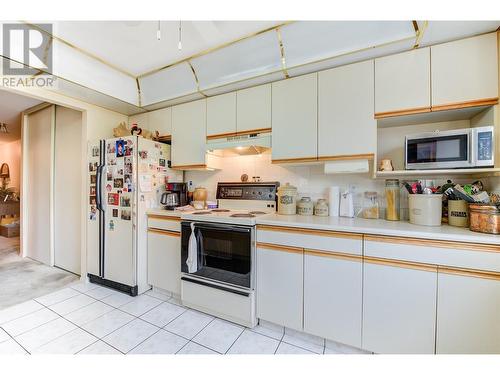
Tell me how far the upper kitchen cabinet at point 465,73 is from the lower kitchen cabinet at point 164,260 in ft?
8.45

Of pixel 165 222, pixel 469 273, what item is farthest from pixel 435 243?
pixel 165 222

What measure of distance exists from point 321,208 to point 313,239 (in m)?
0.54

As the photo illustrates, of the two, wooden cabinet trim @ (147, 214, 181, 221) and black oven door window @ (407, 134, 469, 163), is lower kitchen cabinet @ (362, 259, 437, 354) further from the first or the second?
wooden cabinet trim @ (147, 214, 181, 221)

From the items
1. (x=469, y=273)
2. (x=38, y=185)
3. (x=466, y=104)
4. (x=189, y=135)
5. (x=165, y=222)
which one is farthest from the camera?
(x=38, y=185)

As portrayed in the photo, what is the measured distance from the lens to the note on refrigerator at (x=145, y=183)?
7.64ft

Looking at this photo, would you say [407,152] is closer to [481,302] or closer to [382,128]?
[382,128]

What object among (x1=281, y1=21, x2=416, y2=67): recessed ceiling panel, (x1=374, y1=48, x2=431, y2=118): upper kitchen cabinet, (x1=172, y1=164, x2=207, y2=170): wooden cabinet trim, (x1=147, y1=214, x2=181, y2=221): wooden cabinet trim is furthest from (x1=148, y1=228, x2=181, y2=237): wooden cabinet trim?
(x1=374, y1=48, x2=431, y2=118): upper kitchen cabinet

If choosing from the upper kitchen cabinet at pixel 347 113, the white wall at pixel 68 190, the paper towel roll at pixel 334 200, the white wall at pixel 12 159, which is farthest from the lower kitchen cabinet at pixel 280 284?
the white wall at pixel 12 159

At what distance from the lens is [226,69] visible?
6.89 ft

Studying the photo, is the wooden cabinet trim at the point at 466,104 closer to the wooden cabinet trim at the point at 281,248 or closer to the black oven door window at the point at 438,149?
the black oven door window at the point at 438,149

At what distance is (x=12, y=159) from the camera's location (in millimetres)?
5547

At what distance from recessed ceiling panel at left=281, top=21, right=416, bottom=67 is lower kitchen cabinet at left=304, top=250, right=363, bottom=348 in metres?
1.61

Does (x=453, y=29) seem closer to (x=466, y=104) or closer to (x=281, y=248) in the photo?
Result: (x=466, y=104)

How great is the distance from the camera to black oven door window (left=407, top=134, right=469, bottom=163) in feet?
4.79
